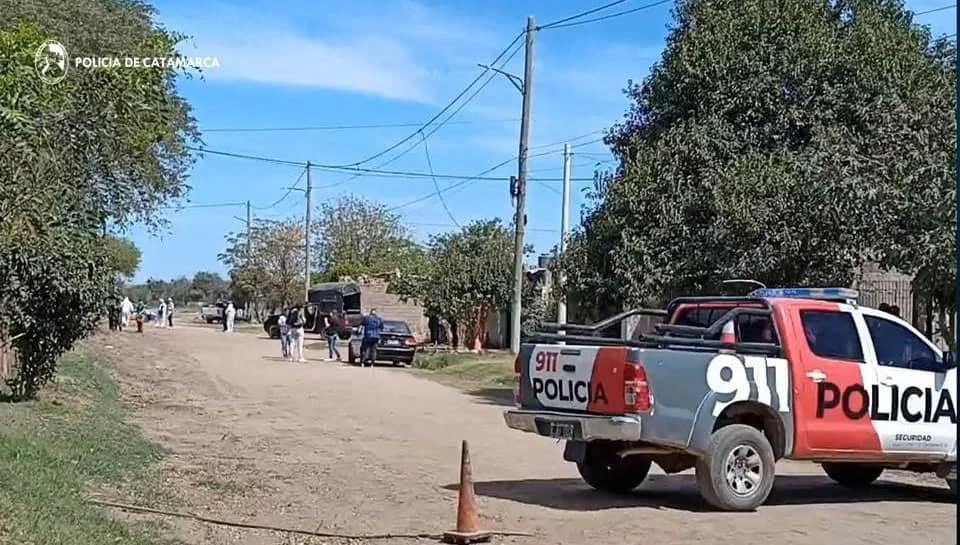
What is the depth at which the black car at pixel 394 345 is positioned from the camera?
40.5 m

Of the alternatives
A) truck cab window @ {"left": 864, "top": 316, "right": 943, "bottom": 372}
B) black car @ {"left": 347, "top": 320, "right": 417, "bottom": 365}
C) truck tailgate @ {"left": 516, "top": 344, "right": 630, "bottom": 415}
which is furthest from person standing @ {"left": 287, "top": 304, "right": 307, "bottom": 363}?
truck cab window @ {"left": 864, "top": 316, "right": 943, "bottom": 372}

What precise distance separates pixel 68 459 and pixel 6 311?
611 centimetres

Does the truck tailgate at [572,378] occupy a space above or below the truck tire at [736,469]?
above

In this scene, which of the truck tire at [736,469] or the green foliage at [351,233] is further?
the green foliage at [351,233]

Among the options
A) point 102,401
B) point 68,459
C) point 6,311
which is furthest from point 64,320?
point 68,459

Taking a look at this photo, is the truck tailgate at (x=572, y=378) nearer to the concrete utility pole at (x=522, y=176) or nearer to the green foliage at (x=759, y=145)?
the green foliage at (x=759, y=145)

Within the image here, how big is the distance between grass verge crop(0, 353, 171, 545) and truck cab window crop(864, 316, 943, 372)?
6.95 metres

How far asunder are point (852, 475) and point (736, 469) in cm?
315

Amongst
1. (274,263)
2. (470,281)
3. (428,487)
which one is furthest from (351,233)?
(428,487)

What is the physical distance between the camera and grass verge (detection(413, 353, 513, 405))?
30469 mm

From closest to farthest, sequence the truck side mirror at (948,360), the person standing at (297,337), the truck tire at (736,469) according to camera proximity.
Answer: the truck tire at (736,469) < the truck side mirror at (948,360) < the person standing at (297,337)

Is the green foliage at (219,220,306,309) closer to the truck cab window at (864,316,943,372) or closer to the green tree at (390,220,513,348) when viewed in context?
the green tree at (390,220,513,348)

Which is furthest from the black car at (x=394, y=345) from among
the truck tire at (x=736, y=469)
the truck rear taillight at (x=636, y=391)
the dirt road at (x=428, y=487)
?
the truck rear taillight at (x=636, y=391)

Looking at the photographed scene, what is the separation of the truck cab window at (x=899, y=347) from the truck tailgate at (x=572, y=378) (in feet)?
9.32
